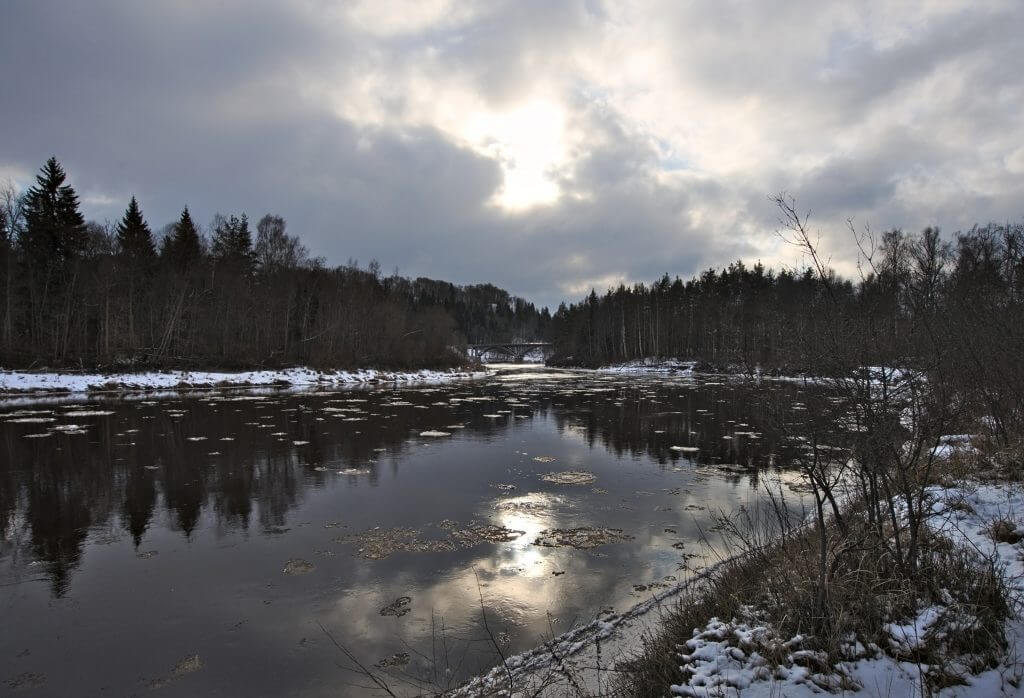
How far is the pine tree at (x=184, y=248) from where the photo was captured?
160ft

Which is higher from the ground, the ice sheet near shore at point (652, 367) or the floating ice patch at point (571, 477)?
the ice sheet near shore at point (652, 367)

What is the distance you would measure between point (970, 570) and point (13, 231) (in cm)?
5853

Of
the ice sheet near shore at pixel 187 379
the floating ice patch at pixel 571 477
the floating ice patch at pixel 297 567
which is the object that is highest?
the ice sheet near shore at pixel 187 379

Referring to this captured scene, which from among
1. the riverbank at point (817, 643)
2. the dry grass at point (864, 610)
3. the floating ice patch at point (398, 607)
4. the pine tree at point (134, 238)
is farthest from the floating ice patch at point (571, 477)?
the pine tree at point (134, 238)

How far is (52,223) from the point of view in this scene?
138 feet

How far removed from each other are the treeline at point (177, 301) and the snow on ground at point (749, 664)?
43.6m

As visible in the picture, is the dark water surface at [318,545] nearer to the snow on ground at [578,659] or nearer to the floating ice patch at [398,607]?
the floating ice patch at [398,607]

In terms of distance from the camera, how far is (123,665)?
501cm

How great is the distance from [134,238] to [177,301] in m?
9.54

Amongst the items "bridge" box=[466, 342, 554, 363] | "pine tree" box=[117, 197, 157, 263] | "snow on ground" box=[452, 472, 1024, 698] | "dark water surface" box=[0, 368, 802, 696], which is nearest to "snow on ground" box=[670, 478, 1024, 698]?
"snow on ground" box=[452, 472, 1024, 698]

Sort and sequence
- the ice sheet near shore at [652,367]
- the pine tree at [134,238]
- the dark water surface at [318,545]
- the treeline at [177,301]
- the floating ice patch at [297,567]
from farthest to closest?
the ice sheet near shore at [652,367] → the pine tree at [134,238] → the treeline at [177,301] → the floating ice patch at [297,567] → the dark water surface at [318,545]

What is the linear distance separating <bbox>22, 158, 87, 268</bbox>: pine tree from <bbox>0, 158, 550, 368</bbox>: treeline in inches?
3.7

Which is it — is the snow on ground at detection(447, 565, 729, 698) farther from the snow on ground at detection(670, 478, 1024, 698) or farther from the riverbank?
the snow on ground at detection(670, 478, 1024, 698)

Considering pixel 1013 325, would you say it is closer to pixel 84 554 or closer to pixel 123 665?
pixel 123 665
